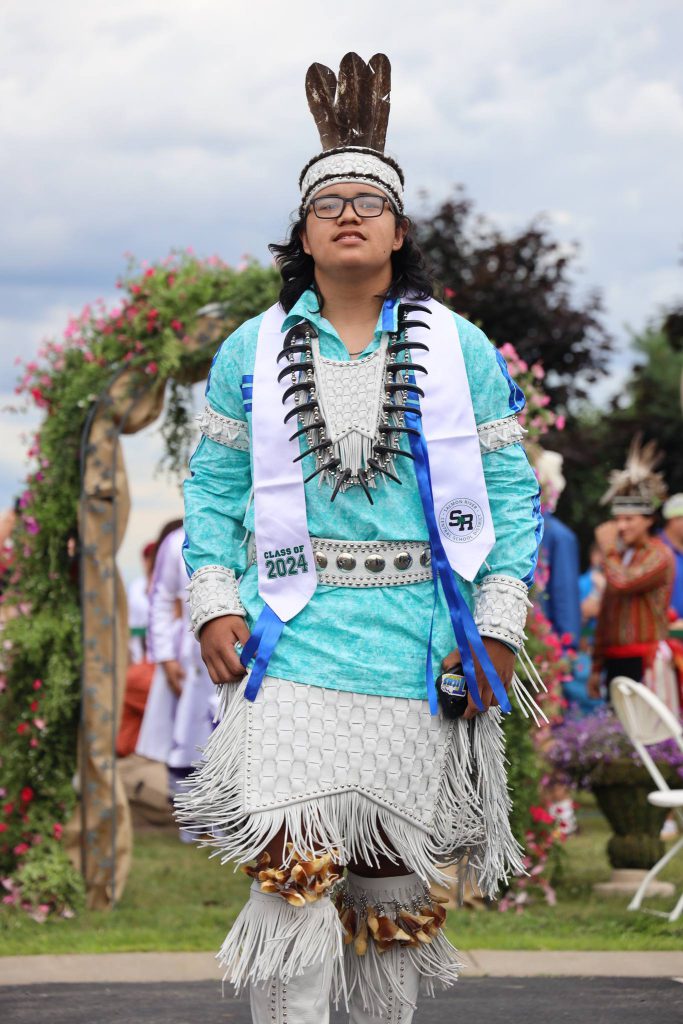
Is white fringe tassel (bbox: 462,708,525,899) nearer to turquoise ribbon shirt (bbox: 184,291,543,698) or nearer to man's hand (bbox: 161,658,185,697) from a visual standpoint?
turquoise ribbon shirt (bbox: 184,291,543,698)

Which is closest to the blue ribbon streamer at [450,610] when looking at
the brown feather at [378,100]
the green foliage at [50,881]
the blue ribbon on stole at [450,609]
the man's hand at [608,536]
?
the blue ribbon on stole at [450,609]

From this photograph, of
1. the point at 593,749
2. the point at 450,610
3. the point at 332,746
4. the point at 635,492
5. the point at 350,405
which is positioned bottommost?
the point at 332,746

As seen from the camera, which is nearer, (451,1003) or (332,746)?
(332,746)

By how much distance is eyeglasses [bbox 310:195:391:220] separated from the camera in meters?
3.83

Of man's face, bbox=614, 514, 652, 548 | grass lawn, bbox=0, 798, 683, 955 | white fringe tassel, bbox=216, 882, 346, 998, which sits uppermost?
man's face, bbox=614, 514, 652, 548

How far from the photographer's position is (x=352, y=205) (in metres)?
3.83

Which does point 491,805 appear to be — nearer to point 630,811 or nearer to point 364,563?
point 364,563

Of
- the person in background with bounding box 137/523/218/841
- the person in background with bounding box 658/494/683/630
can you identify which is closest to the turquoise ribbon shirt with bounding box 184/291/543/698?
the person in background with bounding box 137/523/218/841

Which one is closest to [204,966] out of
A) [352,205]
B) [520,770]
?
[520,770]

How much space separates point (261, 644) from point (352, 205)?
1.08 meters

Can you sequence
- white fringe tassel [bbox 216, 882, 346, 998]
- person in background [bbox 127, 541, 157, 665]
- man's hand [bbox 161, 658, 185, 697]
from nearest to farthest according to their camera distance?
white fringe tassel [bbox 216, 882, 346, 998]
man's hand [bbox 161, 658, 185, 697]
person in background [bbox 127, 541, 157, 665]

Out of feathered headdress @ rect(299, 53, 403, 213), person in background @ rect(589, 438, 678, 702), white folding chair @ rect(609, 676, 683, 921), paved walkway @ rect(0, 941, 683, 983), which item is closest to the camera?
feathered headdress @ rect(299, 53, 403, 213)

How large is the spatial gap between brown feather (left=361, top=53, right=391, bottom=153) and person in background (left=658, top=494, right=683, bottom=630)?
22.1ft

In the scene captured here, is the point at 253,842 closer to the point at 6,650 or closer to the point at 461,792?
the point at 461,792
